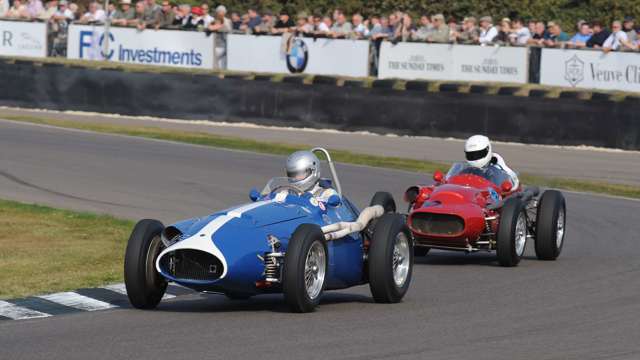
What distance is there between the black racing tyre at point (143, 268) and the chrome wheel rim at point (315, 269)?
41.5 inches

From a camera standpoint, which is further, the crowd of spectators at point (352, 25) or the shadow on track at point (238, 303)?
the crowd of spectators at point (352, 25)

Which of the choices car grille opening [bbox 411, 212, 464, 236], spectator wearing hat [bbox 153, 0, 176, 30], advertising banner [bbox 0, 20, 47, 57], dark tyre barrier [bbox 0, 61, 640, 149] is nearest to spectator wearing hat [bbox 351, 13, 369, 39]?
dark tyre barrier [bbox 0, 61, 640, 149]

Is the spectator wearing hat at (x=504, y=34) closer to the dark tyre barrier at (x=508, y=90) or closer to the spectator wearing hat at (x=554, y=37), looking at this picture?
the spectator wearing hat at (x=554, y=37)

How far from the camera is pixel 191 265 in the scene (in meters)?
10.2

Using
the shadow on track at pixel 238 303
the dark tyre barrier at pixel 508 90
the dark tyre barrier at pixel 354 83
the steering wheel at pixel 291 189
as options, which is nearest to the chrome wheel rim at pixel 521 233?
the shadow on track at pixel 238 303

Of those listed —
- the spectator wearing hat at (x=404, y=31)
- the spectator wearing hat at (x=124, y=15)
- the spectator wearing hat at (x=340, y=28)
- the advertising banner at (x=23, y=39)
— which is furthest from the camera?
the advertising banner at (x=23, y=39)

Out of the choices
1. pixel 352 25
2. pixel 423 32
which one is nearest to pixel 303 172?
pixel 423 32

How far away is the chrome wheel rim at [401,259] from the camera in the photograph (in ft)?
37.4

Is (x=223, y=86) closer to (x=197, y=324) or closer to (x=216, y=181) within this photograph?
(x=216, y=181)

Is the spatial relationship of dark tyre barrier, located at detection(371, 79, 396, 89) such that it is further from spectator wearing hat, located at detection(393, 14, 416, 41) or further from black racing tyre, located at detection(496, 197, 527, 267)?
black racing tyre, located at detection(496, 197, 527, 267)

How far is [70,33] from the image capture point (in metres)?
35.7

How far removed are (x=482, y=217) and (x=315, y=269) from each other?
359cm

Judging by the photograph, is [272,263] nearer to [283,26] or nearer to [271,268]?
[271,268]

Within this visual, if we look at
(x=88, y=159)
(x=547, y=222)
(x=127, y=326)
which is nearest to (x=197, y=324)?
(x=127, y=326)
